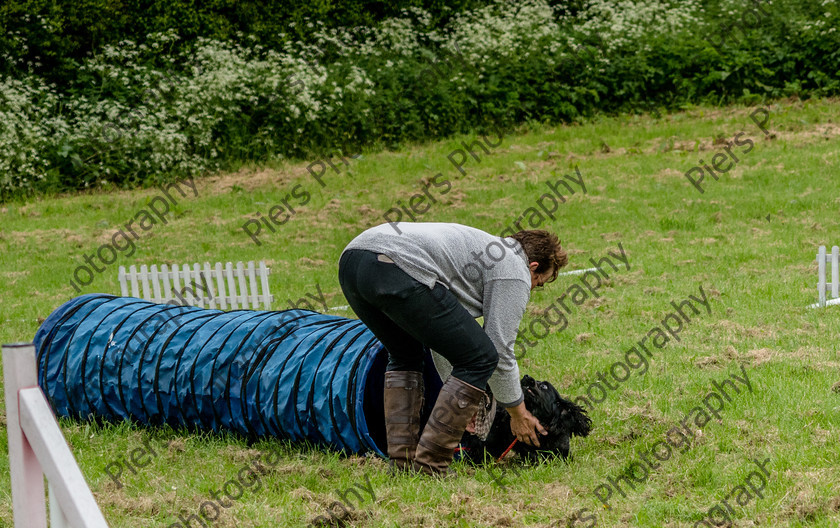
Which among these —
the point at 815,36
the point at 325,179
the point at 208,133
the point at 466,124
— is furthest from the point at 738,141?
the point at 208,133

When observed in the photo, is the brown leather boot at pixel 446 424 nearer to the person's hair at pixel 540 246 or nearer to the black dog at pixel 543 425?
the black dog at pixel 543 425

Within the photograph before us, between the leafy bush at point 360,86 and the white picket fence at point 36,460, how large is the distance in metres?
12.9

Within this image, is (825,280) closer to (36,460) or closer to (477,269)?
(477,269)

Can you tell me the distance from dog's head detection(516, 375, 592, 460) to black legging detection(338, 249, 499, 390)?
1.50 ft

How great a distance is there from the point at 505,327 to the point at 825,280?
4382 mm

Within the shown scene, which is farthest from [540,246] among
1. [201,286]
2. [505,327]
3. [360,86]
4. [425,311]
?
[360,86]

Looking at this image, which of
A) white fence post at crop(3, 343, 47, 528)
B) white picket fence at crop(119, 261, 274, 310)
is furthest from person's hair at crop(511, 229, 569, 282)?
white picket fence at crop(119, 261, 274, 310)

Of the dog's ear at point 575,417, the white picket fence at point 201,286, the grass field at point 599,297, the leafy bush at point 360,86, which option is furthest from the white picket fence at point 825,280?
the leafy bush at point 360,86

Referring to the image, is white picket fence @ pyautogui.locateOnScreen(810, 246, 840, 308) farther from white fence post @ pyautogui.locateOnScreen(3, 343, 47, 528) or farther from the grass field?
white fence post @ pyautogui.locateOnScreen(3, 343, 47, 528)

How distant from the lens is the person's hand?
400 centimetres

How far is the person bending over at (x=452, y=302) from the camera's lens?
3.81 meters

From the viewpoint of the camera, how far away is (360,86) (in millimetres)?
16734

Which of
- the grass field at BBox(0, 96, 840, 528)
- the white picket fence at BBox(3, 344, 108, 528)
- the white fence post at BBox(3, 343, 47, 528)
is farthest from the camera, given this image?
the grass field at BBox(0, 96, 840, 528)

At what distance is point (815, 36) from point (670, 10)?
136 inches
